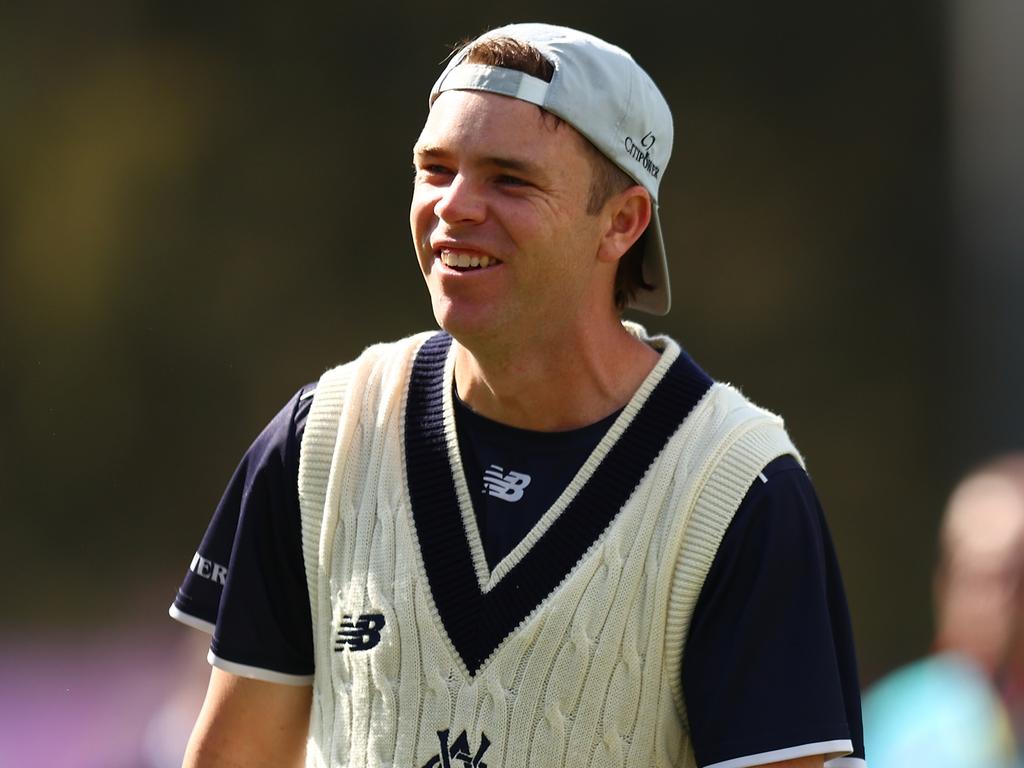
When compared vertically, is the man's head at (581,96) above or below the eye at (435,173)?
above

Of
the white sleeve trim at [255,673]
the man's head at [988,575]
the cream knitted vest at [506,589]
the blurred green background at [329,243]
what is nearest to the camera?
the cream knitted vest at [506,589]

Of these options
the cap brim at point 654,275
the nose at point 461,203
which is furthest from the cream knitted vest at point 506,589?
the nose at point 461,203

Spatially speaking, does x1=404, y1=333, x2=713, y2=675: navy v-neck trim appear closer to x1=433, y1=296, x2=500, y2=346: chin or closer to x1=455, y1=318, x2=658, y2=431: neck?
x1=455, y1=318, x2=658, y2=431: neck

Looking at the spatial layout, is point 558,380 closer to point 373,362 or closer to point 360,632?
point 373,362

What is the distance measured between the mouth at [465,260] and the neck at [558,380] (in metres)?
0.14

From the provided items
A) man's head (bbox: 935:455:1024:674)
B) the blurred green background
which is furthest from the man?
the blurred green background

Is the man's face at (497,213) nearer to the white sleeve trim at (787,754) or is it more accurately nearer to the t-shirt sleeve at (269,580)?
the t-shirt sleeve at (269,580)

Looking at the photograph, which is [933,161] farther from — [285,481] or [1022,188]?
[285,481]

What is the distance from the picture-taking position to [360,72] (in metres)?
5.25

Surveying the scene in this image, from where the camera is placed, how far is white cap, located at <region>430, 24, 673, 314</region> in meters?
2.62

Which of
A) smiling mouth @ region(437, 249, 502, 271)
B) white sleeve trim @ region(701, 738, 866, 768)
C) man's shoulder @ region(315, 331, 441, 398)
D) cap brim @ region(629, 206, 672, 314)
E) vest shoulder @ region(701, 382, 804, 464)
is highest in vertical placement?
cap brim @ region(629, 206, 672, 314)

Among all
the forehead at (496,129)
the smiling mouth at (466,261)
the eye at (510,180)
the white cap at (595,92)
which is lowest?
the smiling mouth at (466,261)

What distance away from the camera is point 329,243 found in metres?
5.34

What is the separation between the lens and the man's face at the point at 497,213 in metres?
2.60
